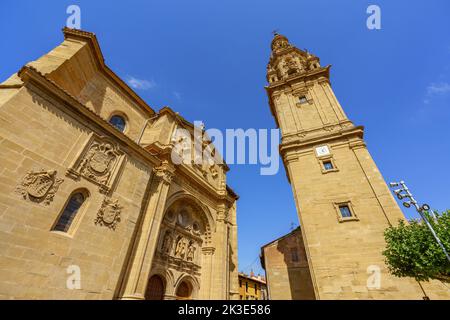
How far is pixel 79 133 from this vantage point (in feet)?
27.7

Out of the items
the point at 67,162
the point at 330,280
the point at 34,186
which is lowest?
the point at 330,280

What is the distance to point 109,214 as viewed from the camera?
858 centimetres

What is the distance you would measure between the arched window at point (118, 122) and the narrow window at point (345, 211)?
1572 centimetres

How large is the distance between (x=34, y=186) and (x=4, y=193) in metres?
0.72

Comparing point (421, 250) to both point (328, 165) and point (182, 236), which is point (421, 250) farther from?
point (182, 236)

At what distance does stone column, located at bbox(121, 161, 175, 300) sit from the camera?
908cm

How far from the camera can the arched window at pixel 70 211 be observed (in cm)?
729

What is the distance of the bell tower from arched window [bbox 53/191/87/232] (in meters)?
12.1

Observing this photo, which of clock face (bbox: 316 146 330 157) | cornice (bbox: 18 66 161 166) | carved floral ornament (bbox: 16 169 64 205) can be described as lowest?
carved floral ornament (bbox: 16 169 64 205)

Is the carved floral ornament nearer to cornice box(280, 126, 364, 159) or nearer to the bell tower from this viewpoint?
the bell tower

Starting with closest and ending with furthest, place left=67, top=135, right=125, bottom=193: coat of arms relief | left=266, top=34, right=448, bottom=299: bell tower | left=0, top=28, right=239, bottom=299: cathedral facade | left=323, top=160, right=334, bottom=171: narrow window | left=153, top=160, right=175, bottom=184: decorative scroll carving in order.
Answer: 1. left=0, top=28, right=239, bottom=299: cathedral facade
2. left=67, top=135, right=125, bottom=193: coat of arms relief
3. left=266, top=34, right=448, bottom=299: bell tower
4. left=153, top=160, right=175, bottom=184: decorative scroll carving
5. left=323, top=160, right=334, bottom=171: narrow window

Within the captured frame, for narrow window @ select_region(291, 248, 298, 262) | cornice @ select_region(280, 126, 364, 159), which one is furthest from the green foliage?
narrow window @ select_region(291, 248, 298, 262)
